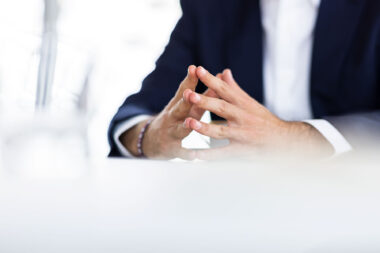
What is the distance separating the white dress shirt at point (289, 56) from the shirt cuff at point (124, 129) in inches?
9.0

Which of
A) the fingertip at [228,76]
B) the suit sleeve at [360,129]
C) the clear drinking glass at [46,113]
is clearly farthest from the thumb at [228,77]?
the clear drinking glass at [46,113]

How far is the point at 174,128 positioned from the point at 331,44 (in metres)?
0.26

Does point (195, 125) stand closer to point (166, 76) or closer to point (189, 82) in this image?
point (189, 82)

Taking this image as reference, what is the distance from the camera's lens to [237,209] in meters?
0.20

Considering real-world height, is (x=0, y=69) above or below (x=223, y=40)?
below

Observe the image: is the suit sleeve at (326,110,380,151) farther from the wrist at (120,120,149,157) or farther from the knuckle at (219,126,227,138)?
the wrist at (120,120,149,157)

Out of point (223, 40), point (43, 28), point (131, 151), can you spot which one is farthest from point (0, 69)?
point (223, 40)

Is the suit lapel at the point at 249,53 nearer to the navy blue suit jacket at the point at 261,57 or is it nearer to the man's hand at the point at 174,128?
the navy blue suit jacket at the point at 261,57

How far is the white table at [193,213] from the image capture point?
0.56ft

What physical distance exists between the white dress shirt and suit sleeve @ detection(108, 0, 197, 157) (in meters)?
0.14

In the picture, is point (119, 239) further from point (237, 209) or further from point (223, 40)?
point (223, 40)

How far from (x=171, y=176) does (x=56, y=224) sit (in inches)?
3.7

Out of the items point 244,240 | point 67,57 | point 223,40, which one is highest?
point 223,40

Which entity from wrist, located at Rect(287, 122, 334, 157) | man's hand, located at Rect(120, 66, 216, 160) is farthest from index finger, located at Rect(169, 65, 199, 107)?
wrist, located at Rect(287, 122, 334, 157)
